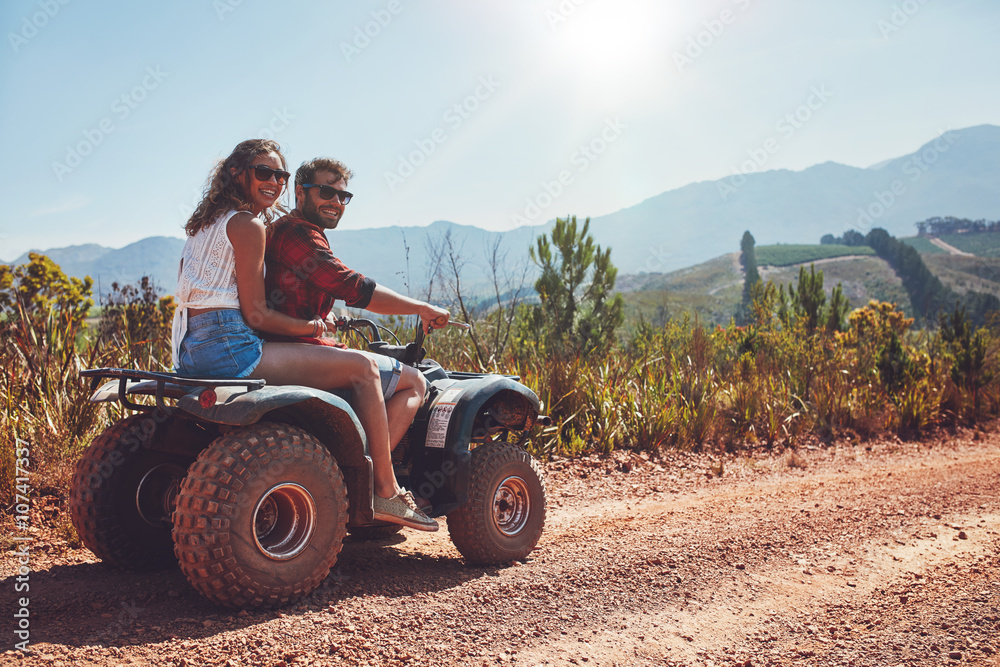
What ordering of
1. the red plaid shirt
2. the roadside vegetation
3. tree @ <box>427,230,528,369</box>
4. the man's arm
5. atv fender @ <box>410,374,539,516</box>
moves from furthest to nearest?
tree @ <box>427,230,528,369</box>, the roadside vegetation, atv fender @ <box>410,374,539,516</box>, the man's arm, the red plaid shirt

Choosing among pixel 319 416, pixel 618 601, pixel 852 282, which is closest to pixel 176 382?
pixel 319 416

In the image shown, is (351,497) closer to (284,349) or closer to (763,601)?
(284,349)

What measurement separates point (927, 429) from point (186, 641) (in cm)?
1041

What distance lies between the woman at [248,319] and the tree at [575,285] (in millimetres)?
11168

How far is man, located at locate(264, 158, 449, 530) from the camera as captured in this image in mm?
3469

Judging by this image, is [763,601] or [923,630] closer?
[923,630]

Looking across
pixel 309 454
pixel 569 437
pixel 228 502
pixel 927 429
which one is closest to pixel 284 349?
pixel 309 454

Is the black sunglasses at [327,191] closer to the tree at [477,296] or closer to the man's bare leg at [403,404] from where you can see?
the man's bare leg at [403,404]

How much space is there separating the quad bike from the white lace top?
0.39m

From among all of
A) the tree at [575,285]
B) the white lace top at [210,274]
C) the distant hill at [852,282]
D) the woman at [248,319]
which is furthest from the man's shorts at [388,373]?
the distant hill at [852,282]

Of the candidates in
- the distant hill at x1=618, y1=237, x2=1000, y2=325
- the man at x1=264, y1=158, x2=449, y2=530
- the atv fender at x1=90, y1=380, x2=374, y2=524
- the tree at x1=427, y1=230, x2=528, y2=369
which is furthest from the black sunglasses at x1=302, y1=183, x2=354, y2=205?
the distant hill at x1=618, y1=237, x2=1000, y2=325

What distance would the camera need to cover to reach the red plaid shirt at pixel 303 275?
346 cm

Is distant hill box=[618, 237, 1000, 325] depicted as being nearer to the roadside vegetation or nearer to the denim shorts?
the roadside vegetation

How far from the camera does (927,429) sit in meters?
10.0
